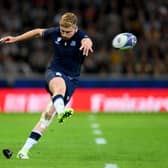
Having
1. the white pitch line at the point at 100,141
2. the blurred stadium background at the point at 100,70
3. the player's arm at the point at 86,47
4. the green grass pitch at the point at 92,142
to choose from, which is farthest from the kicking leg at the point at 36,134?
the blurred stadium background at the point at 100,70

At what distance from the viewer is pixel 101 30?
24.2 meters

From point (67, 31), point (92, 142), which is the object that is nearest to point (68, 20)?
point (67, 31)

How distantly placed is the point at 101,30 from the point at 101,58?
4.79 ft

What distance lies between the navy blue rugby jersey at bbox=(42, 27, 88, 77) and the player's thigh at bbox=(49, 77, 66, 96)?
409 mm

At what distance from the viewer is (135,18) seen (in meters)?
24.5

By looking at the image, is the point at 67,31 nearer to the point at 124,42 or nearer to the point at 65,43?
the point at 65,43

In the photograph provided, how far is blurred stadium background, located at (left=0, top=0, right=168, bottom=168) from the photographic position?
59.4 ft

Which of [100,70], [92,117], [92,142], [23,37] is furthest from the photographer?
[100,70]

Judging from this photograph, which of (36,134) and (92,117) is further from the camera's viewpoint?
(92,117)

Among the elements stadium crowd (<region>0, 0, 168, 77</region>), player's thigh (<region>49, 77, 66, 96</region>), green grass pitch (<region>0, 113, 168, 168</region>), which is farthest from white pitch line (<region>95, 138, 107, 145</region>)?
stadium crowd (<region>0, 0, 168, 77</region>)

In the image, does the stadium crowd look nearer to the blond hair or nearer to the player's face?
the player's face

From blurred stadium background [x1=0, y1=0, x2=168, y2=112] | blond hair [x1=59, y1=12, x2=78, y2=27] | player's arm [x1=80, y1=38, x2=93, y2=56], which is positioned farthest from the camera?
blurred stadium background [x1=0, y1=0, x2=168, y2=112]

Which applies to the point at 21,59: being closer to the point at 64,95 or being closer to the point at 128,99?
the point at 128,99

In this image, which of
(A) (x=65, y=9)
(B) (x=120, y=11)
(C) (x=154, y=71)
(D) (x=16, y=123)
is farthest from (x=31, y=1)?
(D) (x=16, y=123)
